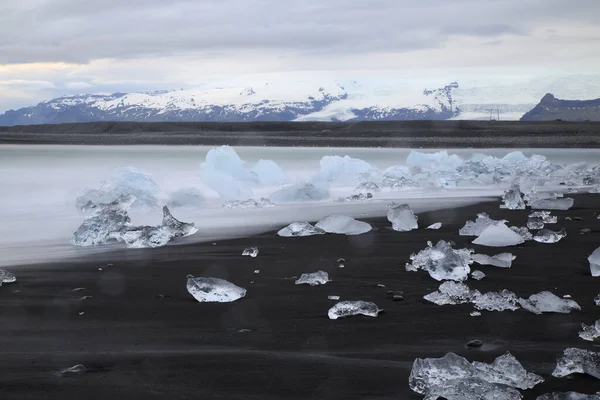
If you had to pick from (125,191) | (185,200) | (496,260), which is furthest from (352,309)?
(185,200)

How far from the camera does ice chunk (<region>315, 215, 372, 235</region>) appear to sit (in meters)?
6.88

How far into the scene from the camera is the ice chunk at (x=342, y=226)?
688 centimetres

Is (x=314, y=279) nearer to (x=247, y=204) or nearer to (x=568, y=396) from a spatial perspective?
(x=568, y=396)

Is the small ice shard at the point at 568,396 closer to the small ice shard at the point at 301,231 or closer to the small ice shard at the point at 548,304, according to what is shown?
the small ice shard at the point at 548,304

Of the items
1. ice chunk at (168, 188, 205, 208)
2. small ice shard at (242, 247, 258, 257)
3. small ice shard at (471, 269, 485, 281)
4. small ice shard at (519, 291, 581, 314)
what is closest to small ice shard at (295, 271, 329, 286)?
small ice shard at (471, 269, 485, 281)

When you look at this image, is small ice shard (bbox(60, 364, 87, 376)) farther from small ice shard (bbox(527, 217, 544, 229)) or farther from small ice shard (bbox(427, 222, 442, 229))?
small ice shard (bbox(527, 217, 544, 229))

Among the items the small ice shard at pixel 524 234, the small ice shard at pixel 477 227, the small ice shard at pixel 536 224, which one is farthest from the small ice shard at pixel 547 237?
the small ice shard at pixel 536 224

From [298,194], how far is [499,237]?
5.28m

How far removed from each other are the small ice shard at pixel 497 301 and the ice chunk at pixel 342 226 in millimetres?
2942

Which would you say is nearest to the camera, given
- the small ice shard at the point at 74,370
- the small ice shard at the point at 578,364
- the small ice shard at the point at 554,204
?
the small ice shard at the point at 578,364

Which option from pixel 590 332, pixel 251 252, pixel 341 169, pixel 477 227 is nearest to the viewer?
pixel 590 332

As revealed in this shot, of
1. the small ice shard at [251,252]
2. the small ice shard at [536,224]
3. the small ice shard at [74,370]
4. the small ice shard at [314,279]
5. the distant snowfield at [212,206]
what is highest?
the small ice shard at [74,370]

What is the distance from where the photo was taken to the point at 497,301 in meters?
3.93

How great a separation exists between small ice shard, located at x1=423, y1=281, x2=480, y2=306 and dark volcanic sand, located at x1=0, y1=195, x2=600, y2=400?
0.07 m
